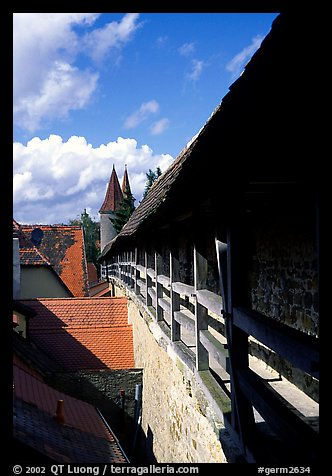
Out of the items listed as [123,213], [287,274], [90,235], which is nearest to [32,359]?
[287,274]

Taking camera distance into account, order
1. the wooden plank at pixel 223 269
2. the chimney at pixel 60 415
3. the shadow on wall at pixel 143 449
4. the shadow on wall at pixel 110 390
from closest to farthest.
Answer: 1. the wooden plank at pixel 223 269
2. the chimney at pixel 60 415
3. the shadow on wall at pixel 143 449
4. the shadow on wall at pixel 110 390

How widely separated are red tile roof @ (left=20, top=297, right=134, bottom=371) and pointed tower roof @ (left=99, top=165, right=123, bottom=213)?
35.1 m

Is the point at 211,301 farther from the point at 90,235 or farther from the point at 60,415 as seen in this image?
the point at 90,235

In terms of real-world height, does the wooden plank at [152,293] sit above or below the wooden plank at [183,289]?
below

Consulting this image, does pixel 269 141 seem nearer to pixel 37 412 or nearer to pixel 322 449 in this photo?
pixel 322 449

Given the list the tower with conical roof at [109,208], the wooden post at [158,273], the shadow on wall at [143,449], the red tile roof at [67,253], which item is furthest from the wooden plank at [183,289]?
the tower with conical roof at [109,208]

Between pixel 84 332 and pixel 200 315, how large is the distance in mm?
10587

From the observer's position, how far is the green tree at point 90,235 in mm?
64250

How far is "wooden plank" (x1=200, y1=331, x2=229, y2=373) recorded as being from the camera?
3276mm

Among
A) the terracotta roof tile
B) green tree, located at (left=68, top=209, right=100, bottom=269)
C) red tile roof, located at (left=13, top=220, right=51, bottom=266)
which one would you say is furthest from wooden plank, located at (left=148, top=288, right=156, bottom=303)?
green tree, located at (left=68, top=209, right=100, bottom=269)

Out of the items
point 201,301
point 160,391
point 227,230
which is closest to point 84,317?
point 160,391

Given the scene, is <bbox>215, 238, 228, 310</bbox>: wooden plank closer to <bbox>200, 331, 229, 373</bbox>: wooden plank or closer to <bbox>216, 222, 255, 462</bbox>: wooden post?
<bbox>216, 222, 255, 462</bbox>: wooden post

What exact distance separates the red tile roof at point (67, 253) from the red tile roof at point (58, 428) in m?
19.6

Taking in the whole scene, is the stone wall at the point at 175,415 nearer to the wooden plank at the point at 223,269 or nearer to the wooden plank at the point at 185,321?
the wooden plank at the point at 185,321
